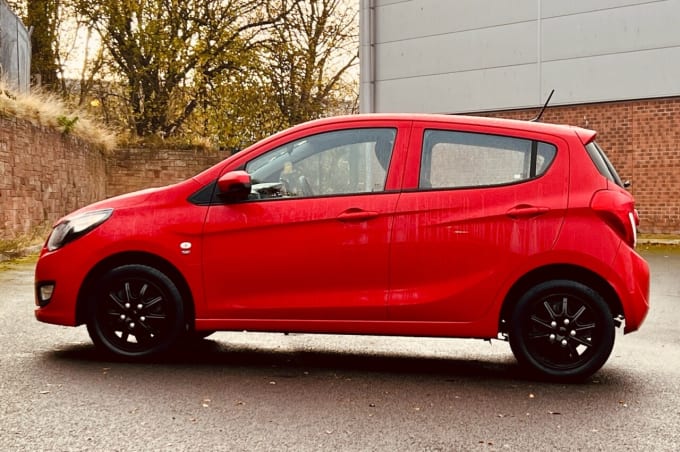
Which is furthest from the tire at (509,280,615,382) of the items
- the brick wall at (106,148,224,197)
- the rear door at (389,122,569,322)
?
the brick wall at (106,148,224,197)

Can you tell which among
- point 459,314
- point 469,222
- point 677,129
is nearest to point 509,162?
point 469,222

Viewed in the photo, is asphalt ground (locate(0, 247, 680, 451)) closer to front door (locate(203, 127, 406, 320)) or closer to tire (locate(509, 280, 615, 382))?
tire (locate(509, 280, 615, 382))

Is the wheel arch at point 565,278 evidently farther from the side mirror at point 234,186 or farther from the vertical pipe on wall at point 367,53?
the vertical pipe on wall at point 367,53

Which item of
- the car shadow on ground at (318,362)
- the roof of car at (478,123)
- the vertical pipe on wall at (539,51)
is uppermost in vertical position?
the vertical pipe on wall at (539,51)

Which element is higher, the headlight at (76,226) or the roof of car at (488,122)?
the roof of car at (488,122)

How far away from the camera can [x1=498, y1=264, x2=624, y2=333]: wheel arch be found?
19.0ft

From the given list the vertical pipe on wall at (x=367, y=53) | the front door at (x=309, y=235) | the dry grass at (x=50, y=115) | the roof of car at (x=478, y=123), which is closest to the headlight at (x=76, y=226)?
the front door at (x=309, y=235)

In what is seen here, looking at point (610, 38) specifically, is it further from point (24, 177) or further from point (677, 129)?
point (24, 177)

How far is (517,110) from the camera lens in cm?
2336

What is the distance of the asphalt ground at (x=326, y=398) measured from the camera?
4.33m

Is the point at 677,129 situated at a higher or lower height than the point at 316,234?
higher

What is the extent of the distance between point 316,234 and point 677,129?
17366 mm

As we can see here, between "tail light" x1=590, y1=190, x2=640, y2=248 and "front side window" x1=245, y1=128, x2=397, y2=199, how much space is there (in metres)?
1.39

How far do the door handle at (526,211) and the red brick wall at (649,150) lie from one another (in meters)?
16.8
